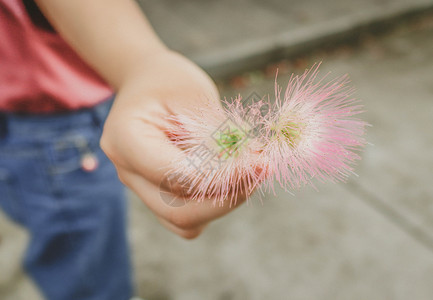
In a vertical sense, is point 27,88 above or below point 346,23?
above

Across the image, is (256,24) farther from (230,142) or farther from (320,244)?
(230,142)

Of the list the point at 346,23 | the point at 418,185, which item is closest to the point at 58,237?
the point at 418,185

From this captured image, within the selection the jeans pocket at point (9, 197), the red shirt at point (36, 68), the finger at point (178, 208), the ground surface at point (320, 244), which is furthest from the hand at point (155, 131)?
the ground surface at point (320, 244)

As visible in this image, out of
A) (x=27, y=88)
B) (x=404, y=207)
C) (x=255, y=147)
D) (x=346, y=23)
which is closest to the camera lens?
(x=255, y=147)

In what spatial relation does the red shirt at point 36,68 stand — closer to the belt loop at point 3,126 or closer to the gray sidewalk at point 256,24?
the belt loop at point 3,126

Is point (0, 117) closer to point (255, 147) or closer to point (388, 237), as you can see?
point (255, 147)

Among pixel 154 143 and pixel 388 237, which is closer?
pixel 154 143

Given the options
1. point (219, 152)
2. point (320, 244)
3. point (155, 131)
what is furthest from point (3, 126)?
point (320, 244)
